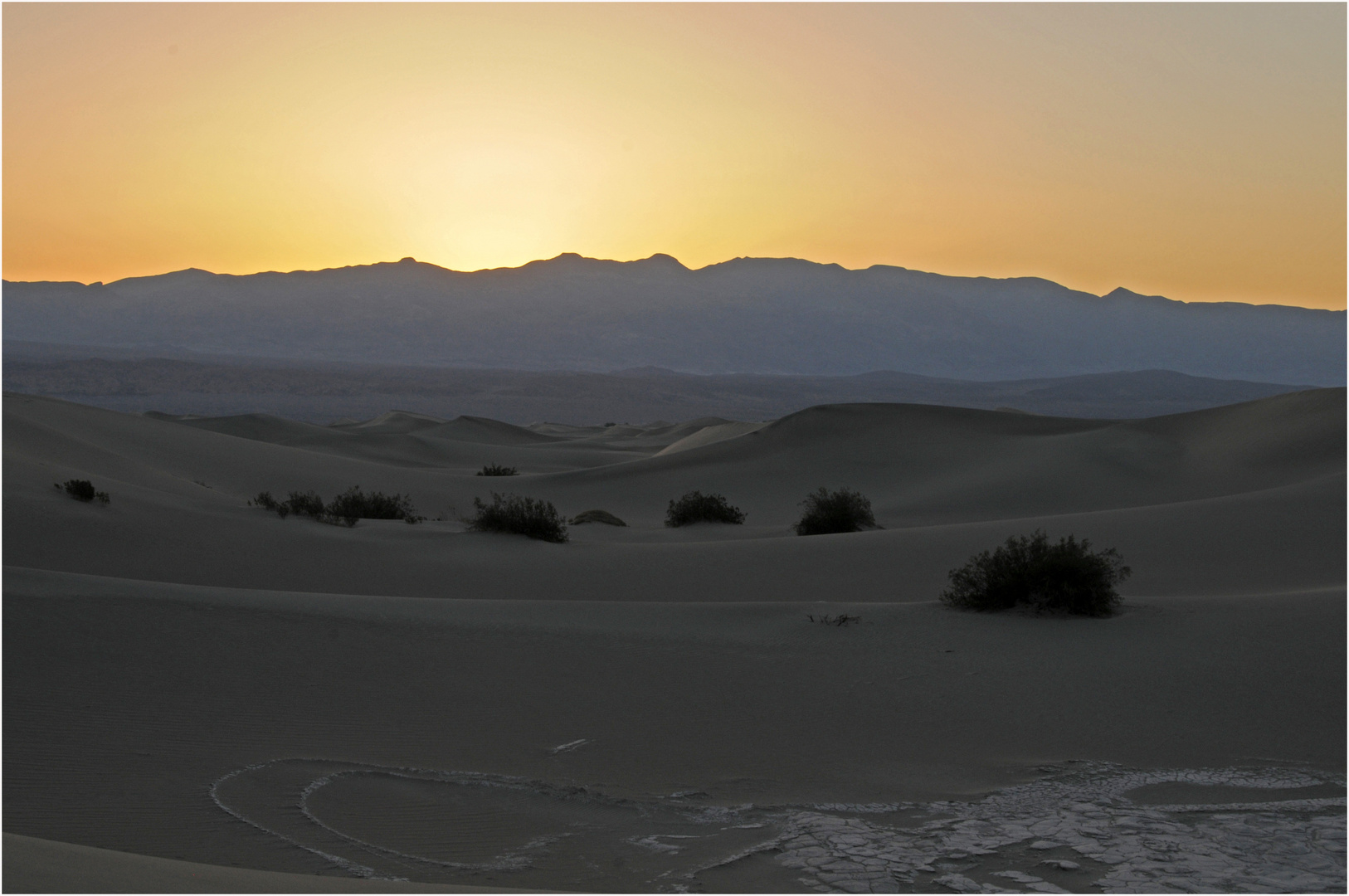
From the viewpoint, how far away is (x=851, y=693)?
7.97m

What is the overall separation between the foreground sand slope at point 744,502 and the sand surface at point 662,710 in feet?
0.33

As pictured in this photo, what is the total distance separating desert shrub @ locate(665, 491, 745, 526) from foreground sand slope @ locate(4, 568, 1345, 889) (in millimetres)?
11548

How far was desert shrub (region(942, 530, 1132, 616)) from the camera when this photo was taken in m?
9.91

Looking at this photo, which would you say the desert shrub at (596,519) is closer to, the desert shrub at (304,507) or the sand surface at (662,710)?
the desert shrub at (304,507)

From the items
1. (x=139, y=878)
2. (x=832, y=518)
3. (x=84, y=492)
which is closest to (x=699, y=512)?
(x=832, y=518)

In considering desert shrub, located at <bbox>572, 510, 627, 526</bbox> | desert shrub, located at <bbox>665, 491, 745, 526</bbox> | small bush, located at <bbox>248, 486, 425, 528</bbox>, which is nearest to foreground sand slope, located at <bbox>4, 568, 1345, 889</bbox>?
small bush, located at <bbox>248, 486, 425, 528</bbox>

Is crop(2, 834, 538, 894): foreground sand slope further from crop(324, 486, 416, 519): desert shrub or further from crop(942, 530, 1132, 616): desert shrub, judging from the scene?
crop(324, 486, 416, 519): desert shrub

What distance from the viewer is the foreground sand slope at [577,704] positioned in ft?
18.1

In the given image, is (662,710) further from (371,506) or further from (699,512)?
(699,512)

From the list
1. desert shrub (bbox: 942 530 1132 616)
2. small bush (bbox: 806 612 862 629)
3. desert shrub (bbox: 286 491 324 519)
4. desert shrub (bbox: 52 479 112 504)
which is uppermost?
desert shrub (bbox: 52 479 112 504)

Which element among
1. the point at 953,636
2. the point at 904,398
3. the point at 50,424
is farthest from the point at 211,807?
the point at 904,398

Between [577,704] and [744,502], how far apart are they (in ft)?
72.0

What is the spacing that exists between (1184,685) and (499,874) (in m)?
5.45

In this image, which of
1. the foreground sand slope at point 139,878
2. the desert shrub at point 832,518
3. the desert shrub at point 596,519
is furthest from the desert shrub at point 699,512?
the foreground sand slope at point 139,878
